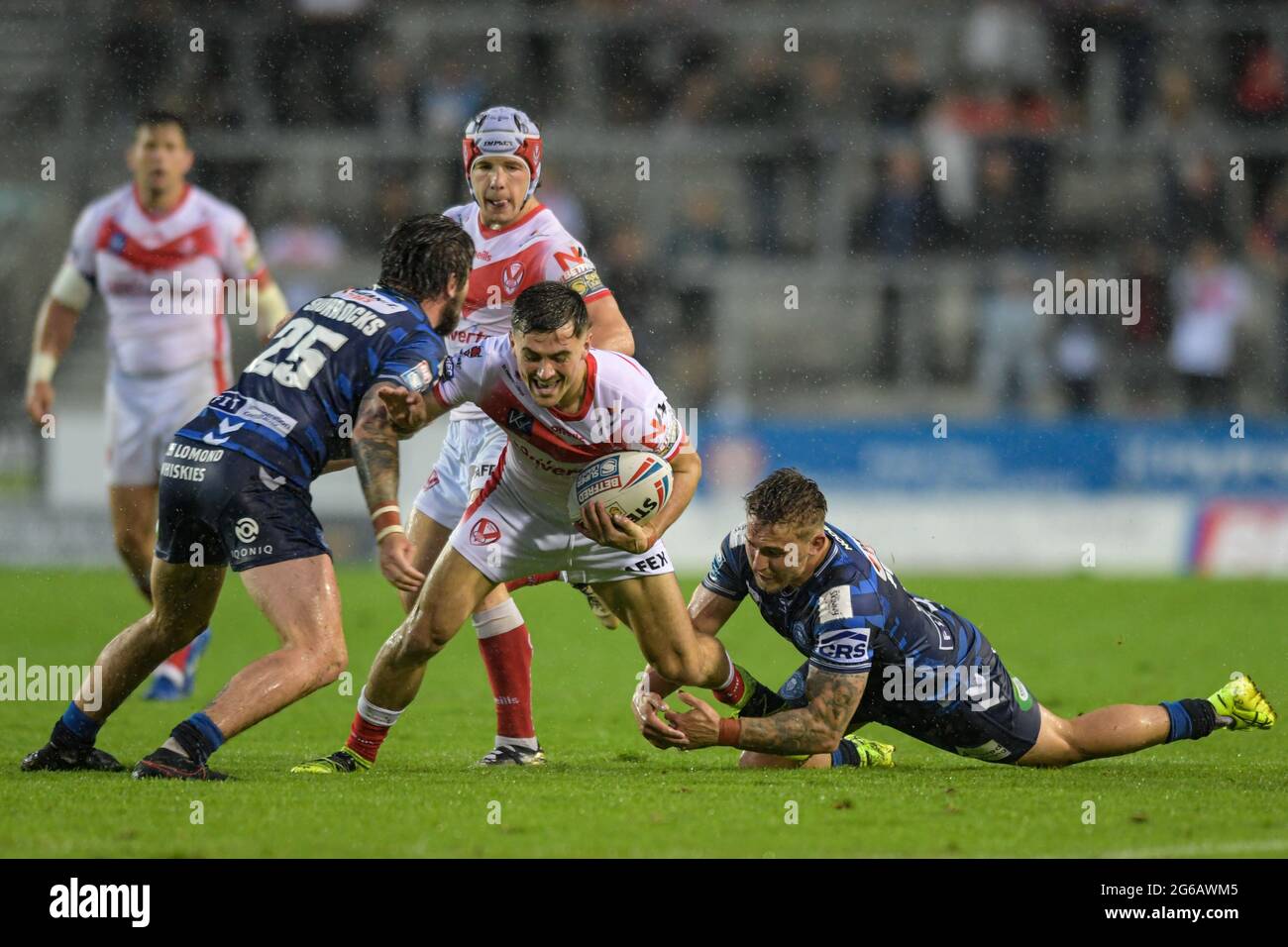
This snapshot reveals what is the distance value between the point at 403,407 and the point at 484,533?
29.2 inches

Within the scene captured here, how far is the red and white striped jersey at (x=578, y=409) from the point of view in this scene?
→ 23.2 ft

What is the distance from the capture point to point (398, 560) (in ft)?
21.6

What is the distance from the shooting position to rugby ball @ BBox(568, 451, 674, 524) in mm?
6945

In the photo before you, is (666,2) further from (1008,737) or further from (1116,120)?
(1008,737)

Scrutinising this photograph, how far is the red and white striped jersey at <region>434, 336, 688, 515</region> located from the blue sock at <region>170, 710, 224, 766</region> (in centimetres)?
159

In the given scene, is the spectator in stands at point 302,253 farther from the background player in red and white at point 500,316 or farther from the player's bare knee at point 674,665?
the player's bare knee at point 674,665

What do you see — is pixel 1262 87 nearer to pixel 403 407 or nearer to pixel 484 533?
pixel 484 533

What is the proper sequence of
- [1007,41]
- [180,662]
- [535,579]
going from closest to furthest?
1. [535,579]
2. [180,662]
3. [1007,41]

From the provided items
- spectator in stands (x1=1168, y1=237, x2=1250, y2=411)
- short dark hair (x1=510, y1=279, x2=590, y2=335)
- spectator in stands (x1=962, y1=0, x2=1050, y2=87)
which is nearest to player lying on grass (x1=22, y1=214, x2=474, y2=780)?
short dark hair (x1=510, y1=279, x2=590, y2=335)

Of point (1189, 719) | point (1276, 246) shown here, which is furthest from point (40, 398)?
point (1276, 246)

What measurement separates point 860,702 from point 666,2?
15.8m

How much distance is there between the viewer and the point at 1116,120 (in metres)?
20.6

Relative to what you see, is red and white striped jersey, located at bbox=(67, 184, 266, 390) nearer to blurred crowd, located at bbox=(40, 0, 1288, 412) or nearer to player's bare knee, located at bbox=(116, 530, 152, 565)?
player's bare knee, located at bbox=(116, 530, 152, 565)

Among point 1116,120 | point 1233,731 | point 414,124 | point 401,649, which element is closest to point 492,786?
point 401,649
